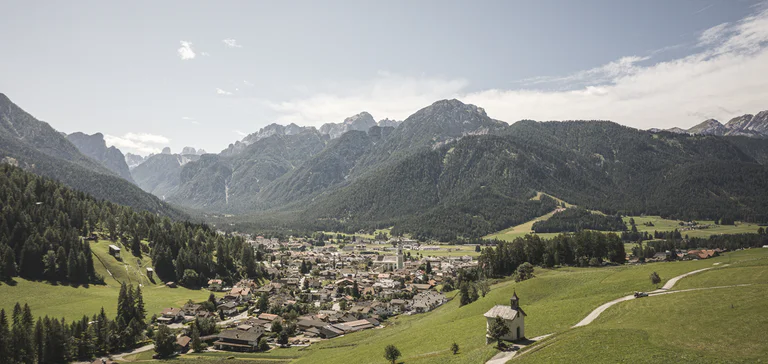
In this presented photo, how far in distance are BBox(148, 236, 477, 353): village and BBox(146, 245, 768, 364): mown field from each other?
7552mm

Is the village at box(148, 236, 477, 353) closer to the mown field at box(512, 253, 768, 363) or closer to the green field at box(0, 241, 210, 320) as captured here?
A: the green field at box(0, 241, 210, 320)

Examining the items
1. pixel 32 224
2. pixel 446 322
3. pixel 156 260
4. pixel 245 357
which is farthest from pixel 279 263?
pixel 446 322

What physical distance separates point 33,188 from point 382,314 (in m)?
134

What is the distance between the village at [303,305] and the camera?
8225 cm

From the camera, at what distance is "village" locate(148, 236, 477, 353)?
270 feet

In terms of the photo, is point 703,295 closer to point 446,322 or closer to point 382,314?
point 446,322

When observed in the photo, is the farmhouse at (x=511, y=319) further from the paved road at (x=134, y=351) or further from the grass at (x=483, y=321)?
the paved road at (x=134, y=351)

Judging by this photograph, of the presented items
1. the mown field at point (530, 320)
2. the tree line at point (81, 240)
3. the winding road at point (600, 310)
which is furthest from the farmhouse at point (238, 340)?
the tree line at point (81, 240)

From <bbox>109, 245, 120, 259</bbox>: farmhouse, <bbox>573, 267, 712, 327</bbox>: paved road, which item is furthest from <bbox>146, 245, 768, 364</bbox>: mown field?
<bbox>109, 245, 120, 259</bbox>: farmhouse

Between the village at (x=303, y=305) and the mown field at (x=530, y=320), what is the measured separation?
7552 mm

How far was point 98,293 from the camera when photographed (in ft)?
346

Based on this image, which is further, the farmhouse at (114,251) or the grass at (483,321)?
the farmhouse at (114,251)

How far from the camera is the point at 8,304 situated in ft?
291

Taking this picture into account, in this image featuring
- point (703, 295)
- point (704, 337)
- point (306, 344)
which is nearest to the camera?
point (704, 337)
